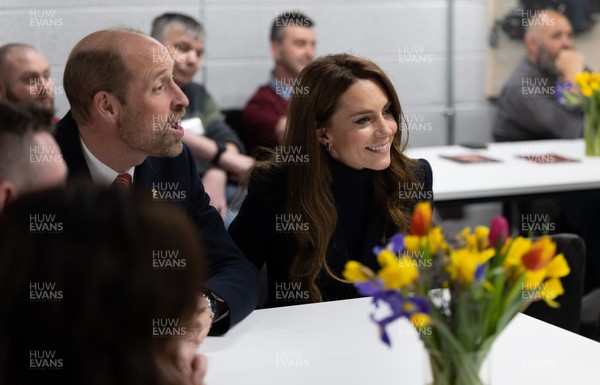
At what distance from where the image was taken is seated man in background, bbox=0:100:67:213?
5.04 ft

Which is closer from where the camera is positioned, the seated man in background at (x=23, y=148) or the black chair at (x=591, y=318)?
the seated man in background at (x=23, y=148)

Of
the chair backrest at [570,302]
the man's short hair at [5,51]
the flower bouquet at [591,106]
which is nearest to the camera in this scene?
the chair backrest at [570,302]

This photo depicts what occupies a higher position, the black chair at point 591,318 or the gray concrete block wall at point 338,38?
the gray concrete block wall at point 338,38

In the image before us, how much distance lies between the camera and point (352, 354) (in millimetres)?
1850

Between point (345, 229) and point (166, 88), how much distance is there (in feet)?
2.17

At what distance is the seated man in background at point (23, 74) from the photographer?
3.69 m

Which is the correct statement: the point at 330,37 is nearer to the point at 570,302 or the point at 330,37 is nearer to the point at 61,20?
the point at 61,20

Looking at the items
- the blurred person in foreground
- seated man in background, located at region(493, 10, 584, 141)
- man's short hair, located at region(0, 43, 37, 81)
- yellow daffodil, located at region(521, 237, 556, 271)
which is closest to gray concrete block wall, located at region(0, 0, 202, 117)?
man's short hair, located at region(0, 43, 37, 81)

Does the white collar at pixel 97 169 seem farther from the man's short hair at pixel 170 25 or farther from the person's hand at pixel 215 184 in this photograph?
the man's short hair at pixel 170 25

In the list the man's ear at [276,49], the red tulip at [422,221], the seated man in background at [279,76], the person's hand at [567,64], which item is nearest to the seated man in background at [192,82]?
the seated man in background at [279,76]

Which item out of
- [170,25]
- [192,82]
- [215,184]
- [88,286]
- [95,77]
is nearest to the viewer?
[88,286]

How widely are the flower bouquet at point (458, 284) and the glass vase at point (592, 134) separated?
2.86 meters

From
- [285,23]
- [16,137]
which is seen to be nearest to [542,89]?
[285,23]

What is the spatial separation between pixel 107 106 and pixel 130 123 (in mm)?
82
